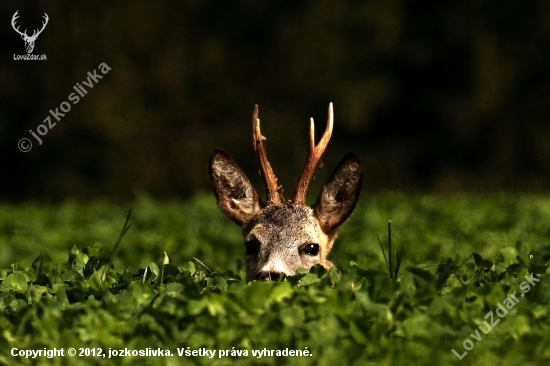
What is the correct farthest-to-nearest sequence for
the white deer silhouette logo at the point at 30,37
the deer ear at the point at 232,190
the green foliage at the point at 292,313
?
the white deer silhouette logo at the point at 30,37, the deer ear at the point at 232,190, the green foliage at the point at 292,313

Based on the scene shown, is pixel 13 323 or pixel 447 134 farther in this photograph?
pixel 447 134

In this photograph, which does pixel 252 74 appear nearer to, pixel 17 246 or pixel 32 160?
pixel 32 160

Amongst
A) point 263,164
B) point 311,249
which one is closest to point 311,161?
point 263,164

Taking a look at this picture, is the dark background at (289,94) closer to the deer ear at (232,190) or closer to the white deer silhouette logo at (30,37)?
the white deer silhouette logo at (30,37)

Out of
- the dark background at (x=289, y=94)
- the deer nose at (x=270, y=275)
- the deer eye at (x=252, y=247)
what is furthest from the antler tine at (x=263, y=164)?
the dark background at (x=289, y=94)

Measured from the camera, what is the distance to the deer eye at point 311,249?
679 centimetres

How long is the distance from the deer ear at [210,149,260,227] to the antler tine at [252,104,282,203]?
0.34 ft

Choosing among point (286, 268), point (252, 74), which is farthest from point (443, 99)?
point (286, 268)

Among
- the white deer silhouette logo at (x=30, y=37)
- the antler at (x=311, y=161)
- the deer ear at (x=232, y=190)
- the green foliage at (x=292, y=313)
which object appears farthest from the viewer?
the white deer silhouette logo at (x=30, y=37)

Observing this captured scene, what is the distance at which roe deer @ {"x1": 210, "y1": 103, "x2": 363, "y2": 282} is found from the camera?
6734 mm

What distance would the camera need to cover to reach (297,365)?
433cm

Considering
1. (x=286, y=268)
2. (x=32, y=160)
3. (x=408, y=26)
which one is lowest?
(x=286, y=268)

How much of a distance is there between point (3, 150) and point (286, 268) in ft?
66.6

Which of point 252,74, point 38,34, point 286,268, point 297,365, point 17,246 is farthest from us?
point 252,74
